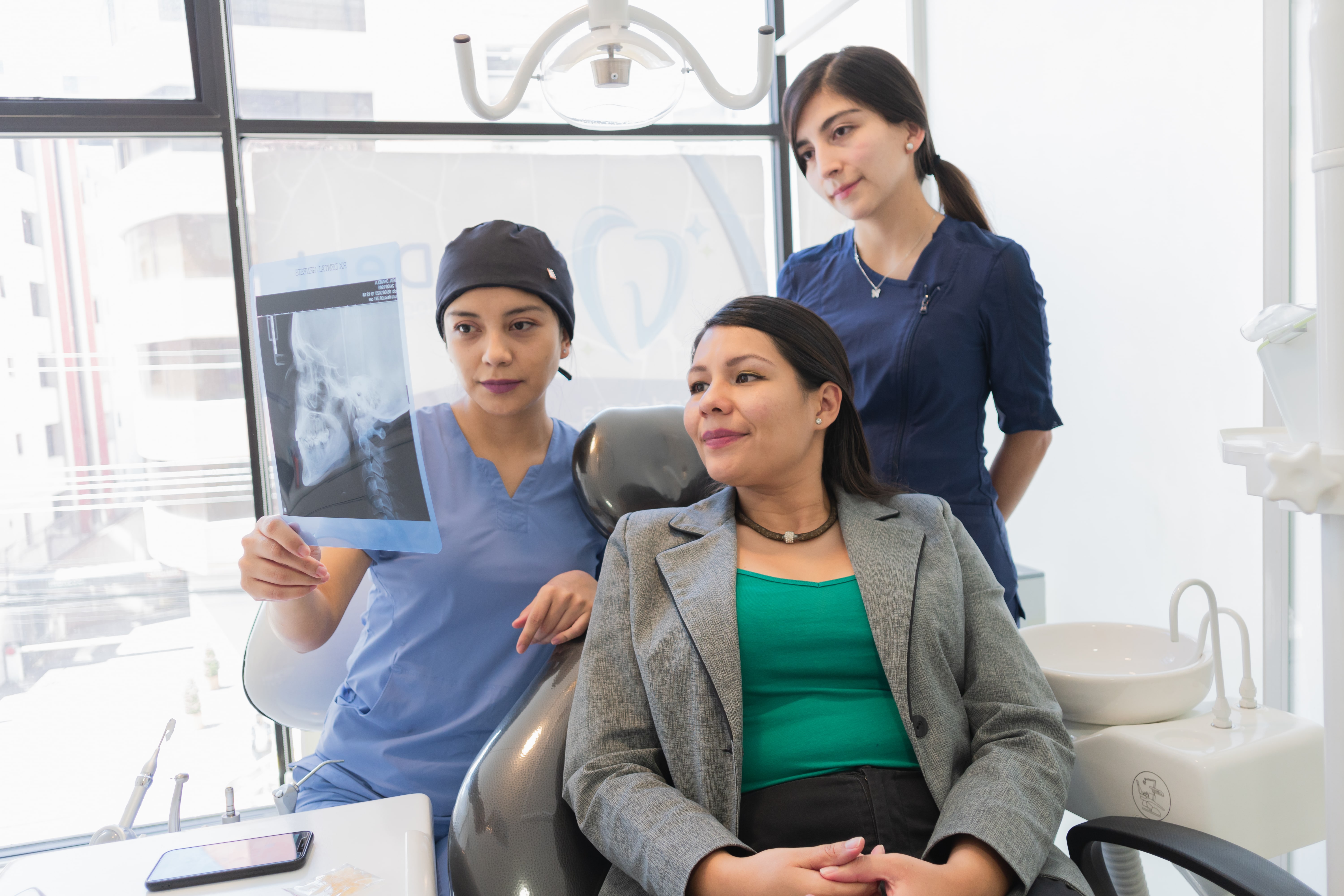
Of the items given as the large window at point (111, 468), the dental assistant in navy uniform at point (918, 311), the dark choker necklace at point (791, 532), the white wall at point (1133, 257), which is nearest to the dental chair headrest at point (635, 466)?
the dark choker necklace at point (791, 532)

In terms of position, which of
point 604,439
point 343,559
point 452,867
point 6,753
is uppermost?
point 604,439

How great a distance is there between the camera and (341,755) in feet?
5.07

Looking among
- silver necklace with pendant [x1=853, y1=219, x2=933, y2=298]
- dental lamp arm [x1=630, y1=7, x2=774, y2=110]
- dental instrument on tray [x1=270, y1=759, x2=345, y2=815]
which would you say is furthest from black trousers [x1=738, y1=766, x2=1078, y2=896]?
dental lamp arm [x1=630, y1=7, x2=774, y2=110]

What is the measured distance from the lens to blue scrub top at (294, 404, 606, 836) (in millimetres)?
1505

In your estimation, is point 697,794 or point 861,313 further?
point 861,313

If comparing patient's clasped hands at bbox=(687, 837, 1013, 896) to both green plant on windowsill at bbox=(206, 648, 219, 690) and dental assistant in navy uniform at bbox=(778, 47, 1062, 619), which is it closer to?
dental assistant in navy uniform at bbox=(778, 47, 1062, 619)

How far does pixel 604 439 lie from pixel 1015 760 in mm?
736

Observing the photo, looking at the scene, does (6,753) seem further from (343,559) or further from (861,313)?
(861,313)

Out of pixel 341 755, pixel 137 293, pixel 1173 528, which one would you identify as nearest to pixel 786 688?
pixel 341 755

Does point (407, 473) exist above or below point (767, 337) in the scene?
below

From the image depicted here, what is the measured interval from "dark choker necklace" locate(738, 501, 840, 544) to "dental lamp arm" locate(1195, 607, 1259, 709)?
54 cm

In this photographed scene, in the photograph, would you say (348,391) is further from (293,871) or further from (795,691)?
(795,691)

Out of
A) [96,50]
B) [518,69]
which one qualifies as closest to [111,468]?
[96,50]

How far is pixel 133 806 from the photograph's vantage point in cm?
129
